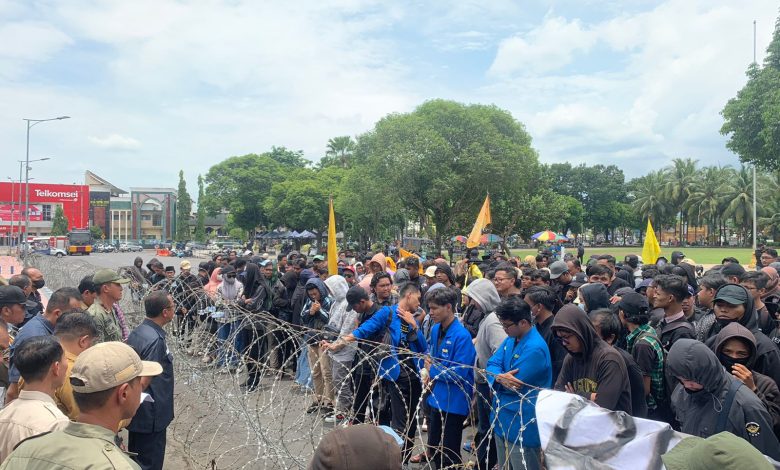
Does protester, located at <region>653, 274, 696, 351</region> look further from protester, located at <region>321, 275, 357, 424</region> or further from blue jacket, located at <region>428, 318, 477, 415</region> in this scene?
protester, located at <region>321, 275, 357, 424</region>

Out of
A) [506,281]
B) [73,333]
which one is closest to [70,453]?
[73,333]

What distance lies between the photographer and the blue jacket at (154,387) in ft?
13.3

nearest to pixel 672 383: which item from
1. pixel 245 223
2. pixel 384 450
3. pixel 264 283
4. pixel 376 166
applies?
pixel 384 450

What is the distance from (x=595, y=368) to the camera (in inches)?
141

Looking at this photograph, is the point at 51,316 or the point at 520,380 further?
the point at 51,316

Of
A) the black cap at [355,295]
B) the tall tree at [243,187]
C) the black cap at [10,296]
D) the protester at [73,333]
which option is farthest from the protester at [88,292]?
the tall tree at [243,187]

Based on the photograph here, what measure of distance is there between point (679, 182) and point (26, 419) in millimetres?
80668

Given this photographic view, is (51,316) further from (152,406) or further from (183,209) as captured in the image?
(183,209)

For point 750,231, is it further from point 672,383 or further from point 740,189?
point 672,383

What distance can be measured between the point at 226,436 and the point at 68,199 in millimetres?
86729

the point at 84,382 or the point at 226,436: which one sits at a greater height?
the point at 84,382

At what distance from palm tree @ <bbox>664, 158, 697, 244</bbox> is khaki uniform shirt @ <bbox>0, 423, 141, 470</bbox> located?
262ft

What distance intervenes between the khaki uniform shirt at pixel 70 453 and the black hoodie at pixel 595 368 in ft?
8.60

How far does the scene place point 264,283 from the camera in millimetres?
9430
